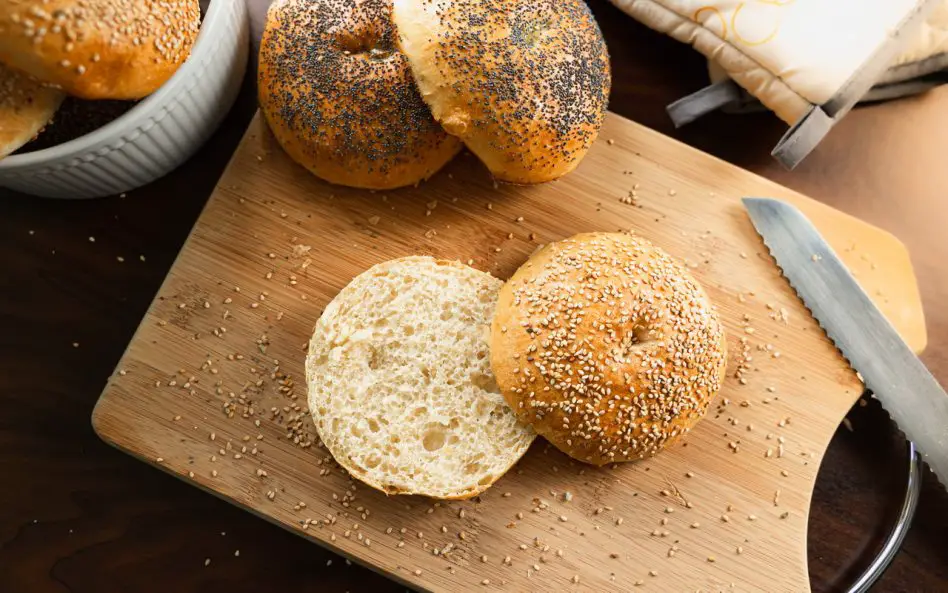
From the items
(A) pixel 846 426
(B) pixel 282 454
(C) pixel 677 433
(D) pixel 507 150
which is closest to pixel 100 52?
(D) pixel 507 150

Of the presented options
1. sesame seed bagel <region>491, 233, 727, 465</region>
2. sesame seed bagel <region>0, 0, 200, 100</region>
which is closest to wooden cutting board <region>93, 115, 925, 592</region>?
sesame seed bagel <region>491, 233, 727, 465</region>

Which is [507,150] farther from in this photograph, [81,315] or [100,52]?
[81,315]

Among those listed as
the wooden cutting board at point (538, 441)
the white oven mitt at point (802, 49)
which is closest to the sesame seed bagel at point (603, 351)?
the wooden cutting board at point (538, 441)

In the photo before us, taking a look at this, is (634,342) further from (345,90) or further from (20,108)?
(20,108)

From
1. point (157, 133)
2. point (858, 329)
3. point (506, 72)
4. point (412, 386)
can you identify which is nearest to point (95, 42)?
point (157, 133)

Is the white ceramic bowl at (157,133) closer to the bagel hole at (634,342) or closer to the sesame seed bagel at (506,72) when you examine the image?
the sesame seed bagel at (506,72)

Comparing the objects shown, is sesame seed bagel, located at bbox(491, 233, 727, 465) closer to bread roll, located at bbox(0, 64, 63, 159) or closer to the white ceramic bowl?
the white ceramic bowl
